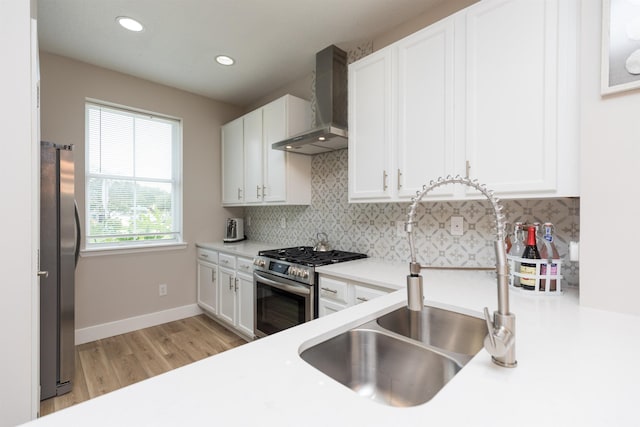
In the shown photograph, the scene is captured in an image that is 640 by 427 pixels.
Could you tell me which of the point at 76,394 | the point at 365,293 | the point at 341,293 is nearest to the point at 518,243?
the point at 365,293

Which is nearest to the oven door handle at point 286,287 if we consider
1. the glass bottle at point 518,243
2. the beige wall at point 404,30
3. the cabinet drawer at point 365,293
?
the cabinet drawer at point 365,293

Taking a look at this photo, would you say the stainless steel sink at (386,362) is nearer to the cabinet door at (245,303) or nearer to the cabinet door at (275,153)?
the cabinet door at (245,303)

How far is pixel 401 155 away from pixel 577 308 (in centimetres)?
113

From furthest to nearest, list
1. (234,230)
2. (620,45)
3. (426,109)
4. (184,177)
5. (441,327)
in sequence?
1. (234,230)
2. (184,177)
3. (426,109)
4. (441,327)
5. (620,45)

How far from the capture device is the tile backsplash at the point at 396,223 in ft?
5.10

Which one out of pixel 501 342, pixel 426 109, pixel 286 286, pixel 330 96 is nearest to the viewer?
pixel 501 342

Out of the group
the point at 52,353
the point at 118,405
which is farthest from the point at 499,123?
the point at 52,353

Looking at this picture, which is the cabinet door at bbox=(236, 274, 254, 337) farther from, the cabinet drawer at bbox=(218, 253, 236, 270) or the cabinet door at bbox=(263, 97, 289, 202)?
the cabinet door at bbox=(263, 97, 289, 202)

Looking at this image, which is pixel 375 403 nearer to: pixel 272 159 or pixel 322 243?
pixel 322 243

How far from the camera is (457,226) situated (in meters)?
1.94

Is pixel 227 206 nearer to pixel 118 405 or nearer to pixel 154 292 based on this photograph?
pixel 154 292

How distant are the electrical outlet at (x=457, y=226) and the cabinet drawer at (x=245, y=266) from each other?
1.71 meters

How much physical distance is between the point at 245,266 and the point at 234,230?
103 cm

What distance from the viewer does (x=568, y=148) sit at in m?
1.24
